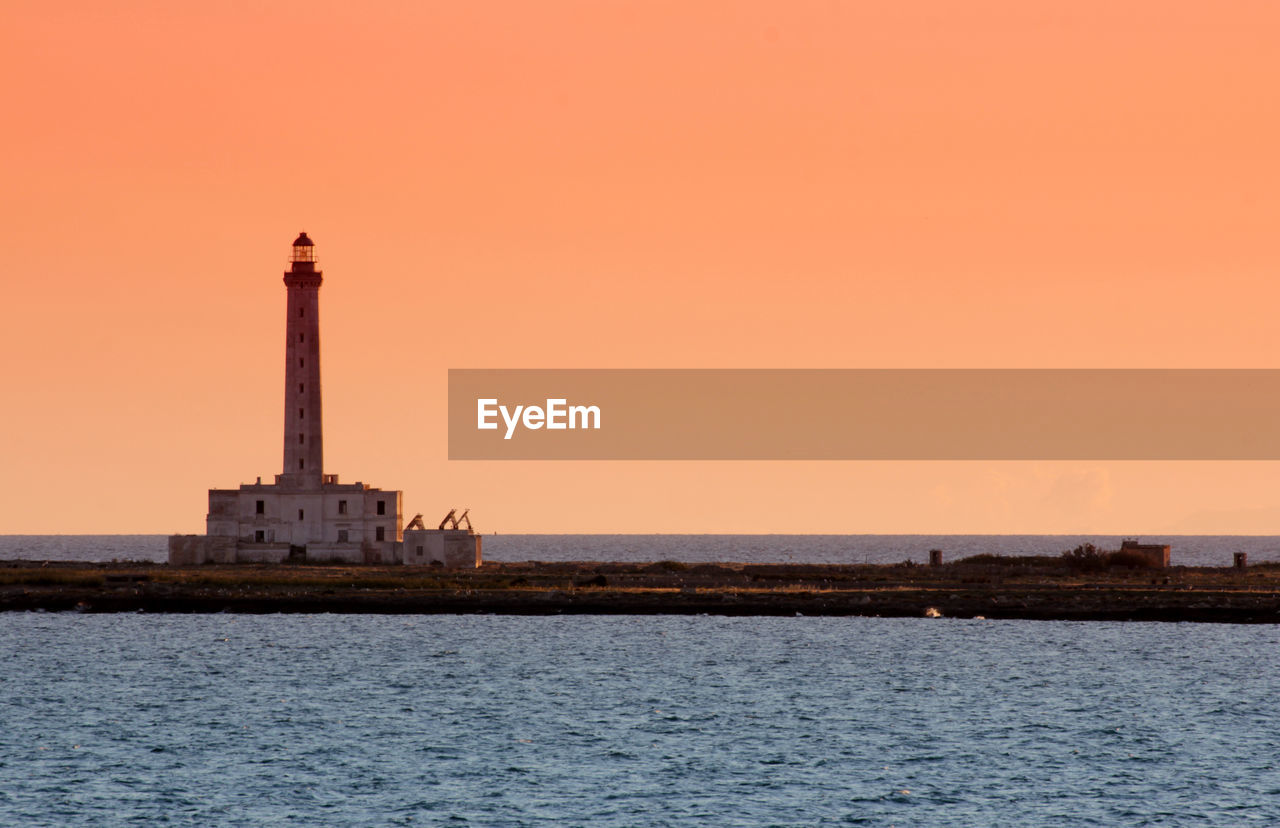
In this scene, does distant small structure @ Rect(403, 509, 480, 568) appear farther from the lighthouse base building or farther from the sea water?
the sea water

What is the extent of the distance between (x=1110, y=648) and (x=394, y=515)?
60.7m

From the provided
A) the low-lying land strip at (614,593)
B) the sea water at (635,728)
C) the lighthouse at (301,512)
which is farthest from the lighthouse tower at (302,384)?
the sea water at (635,728)

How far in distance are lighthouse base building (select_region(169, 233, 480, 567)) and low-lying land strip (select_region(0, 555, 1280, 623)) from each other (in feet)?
11.6

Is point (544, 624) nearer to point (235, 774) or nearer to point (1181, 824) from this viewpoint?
point (235, 774)

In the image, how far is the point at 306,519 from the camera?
134 m

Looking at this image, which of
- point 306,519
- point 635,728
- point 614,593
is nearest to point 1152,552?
point 614,593

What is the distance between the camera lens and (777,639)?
328 feet

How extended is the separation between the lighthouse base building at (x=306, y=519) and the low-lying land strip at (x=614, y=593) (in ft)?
11.6

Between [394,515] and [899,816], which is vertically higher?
[394,515]

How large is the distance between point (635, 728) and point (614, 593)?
43338mm

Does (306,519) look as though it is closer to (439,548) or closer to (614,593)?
(439,548)

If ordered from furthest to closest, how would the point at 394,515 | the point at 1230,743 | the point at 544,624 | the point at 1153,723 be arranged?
the point at 394,515 < the point at 544,624 < the point at 1153,723 < the point at 1230,743

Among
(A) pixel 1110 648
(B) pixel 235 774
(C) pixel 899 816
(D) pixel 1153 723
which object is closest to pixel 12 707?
(B) pixel 235 774

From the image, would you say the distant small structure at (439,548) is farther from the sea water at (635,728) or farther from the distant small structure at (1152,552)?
the distant small structure at (1152,552)
